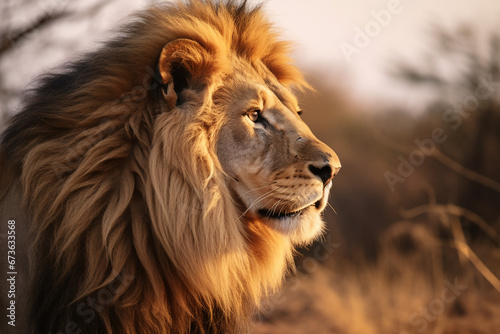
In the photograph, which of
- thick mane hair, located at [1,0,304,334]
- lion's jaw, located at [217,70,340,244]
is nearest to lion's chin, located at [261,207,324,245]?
lion's jaw, located at [217,70,340,244]

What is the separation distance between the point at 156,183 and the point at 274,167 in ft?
1.91

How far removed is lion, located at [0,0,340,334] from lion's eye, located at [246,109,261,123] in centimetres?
2

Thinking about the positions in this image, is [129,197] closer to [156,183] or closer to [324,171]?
[156,183]

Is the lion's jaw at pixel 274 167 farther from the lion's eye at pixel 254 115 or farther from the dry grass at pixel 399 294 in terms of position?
the dry grass at pixel 399 294

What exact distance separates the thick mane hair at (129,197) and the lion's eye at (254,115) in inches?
6.9

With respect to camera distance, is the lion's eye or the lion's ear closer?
the lion's ear

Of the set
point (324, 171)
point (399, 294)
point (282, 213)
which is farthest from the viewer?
point (399, 294)

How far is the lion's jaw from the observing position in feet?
8.95

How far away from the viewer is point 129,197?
2.59m

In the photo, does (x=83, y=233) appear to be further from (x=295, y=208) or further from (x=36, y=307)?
(x=295, y=208)

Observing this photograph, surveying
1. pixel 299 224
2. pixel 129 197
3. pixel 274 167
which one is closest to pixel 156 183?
pixel 129 197

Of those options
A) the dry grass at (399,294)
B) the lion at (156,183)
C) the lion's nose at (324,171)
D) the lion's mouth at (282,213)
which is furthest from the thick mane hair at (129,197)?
the dry grass at (399,294)

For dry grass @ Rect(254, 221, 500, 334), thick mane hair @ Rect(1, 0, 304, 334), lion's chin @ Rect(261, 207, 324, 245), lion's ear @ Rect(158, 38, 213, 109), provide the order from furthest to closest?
dry grass @ Rect(254, 221, 500, 334)
lion's chin @ Rect(261, 207, 324, 245)
lion's ear @ Rect(158, 38, 213, 109)
thick mane hair @ Rect(1, 0, 304, 334)

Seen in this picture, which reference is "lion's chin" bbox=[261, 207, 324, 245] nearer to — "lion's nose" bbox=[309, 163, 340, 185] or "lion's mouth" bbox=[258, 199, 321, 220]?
"lion's mouth" bbox=[258, 199, 321, 220]
